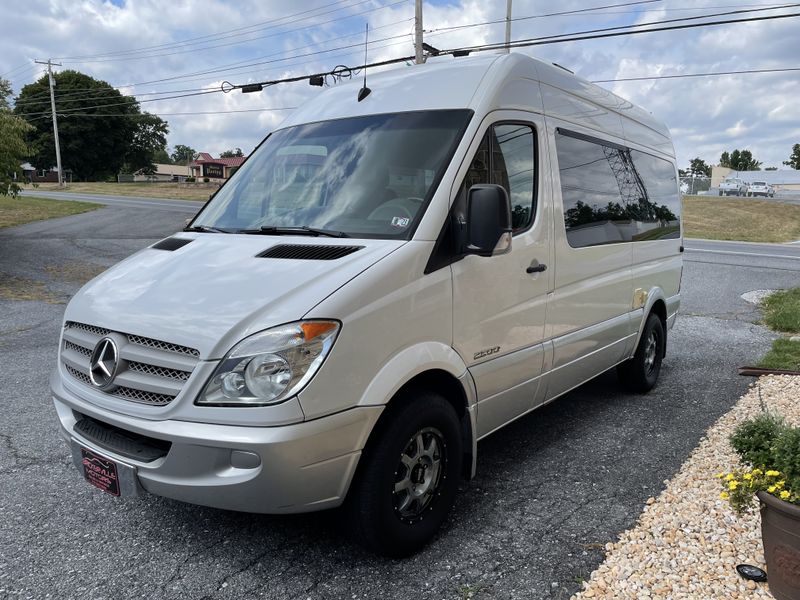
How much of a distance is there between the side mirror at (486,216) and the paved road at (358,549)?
5.06 ft

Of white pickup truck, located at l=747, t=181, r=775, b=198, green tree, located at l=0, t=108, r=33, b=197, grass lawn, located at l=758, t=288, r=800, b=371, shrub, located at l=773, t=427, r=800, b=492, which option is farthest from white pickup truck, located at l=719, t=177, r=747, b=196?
shrub, located at l=773, t=427, r=800, b=492

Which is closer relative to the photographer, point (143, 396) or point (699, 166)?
point (143, 396)

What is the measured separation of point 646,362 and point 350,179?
12.1ft

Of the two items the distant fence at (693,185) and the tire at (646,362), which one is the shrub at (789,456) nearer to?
the tire at (646,362)

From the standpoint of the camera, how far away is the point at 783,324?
8727 mm

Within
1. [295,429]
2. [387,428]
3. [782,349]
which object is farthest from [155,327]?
[782,349]

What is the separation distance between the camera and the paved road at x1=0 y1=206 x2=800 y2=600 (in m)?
2.86

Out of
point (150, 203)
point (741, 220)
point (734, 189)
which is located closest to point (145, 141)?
point (150, 203)

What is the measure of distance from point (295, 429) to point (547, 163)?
2.48 m

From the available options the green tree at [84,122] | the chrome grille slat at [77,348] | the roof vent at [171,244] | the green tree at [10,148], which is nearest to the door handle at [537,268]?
the roof vent at [171,244]

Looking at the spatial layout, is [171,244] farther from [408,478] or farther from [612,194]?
[612,194]

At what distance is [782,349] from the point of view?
7195 millimetres

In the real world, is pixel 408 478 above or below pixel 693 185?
below

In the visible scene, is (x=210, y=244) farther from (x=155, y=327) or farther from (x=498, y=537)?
(x=498, y=537)
